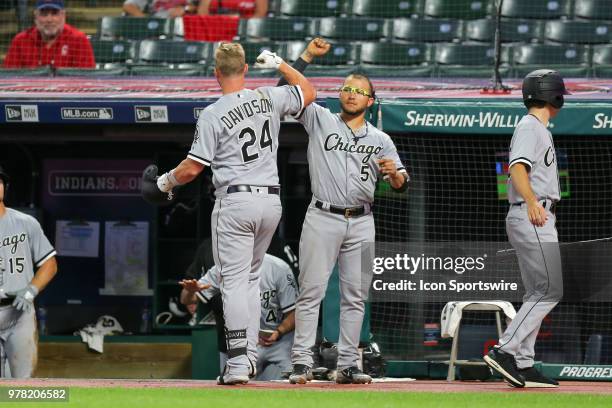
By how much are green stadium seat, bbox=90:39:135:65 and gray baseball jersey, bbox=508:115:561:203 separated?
5646 mm

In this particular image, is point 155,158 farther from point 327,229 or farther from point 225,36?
point 327,229

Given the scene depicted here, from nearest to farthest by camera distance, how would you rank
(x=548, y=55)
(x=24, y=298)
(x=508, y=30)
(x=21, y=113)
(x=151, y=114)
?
1. (x=24, y=298)
2. (x=151, y=114)
3. (x=21, y=113)
4. (x=548, y=55)
5. (x=508, y=30)

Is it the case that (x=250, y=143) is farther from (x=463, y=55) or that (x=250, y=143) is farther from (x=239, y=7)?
(x=239, y=7)

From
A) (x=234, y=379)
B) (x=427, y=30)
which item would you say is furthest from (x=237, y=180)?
(x=427, y=30)

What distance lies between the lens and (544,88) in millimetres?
6141

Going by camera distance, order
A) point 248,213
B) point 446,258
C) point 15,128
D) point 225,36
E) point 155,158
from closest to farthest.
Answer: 1. point 248,213
2. point 446,258
3. point 15,128
4. point 155,158
5. point 225,36

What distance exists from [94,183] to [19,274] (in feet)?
7.59

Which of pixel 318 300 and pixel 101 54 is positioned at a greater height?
pixel 101 54

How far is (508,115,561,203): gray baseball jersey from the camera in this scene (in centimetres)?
602

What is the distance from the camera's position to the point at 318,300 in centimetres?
630

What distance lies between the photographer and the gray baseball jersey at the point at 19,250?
293 inches

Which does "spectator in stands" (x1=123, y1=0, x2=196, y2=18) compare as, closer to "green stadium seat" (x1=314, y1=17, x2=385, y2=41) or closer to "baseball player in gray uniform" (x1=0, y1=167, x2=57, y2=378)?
"green stadium seat" (x1=314, y1=17, x2=385, y2=41)

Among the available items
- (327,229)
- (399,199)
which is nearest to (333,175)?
(327,229)

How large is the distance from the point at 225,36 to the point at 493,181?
4.10 m
